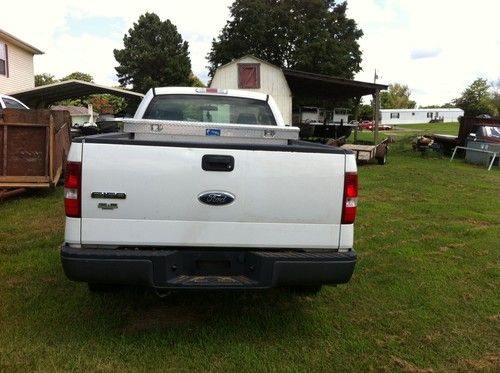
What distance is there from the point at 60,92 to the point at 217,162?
70.8 ft

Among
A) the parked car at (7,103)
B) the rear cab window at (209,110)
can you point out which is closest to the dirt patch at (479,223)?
the rear cab window at (209,110)

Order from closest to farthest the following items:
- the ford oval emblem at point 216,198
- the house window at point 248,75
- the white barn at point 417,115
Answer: the ford oval emblem at point 216,198 < the house window at point 248,75 < the white barn at point 417,115

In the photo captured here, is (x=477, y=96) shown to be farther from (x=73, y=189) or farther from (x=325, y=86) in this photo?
(x=73, y=189)

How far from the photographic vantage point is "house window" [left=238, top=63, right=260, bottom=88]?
2602cm

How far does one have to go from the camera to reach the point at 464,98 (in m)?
80.1

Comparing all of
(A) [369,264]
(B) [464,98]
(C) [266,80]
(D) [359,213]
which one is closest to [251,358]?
(A) [369,264]

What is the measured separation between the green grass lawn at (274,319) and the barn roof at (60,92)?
16.0 meters

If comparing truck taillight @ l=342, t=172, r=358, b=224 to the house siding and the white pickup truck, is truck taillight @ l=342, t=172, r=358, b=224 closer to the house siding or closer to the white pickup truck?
the white pickup truck

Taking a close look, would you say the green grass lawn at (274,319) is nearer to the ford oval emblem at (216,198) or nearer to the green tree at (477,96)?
the ford oval emblem at (216,198)

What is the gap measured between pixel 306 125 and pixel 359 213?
16.8m

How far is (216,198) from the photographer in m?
3.24

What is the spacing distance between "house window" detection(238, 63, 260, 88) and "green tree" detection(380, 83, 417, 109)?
74772 millimetres

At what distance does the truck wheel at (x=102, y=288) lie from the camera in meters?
4.07

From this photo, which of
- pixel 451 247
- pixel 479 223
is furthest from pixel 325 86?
pixel 451 247
